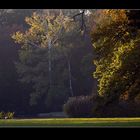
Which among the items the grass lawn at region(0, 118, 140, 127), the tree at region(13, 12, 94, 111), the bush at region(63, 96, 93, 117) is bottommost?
the bush at region(63, 96, 93, 117)

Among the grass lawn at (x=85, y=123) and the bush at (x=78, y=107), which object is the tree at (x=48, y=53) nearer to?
the bush at (x=78, y=107)

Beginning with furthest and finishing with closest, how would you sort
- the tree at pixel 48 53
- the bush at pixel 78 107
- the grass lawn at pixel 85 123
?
the tree at pixel 48 53 → the bush at pixel 78 107 → the grass lawn at pixel 85 123

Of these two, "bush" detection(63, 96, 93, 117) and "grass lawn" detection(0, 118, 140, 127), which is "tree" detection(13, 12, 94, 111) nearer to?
"bush" detection(63, 96, 93, 117)

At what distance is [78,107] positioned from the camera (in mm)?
27844

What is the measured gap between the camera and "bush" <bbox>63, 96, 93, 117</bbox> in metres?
26.9

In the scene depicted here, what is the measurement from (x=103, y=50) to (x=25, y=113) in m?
18.7

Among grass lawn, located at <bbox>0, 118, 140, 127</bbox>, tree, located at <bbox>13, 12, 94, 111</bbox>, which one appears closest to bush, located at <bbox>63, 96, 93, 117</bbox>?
tree, located at <bbox>13, 12, 94, 111</bbox>

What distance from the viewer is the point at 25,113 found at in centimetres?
3634

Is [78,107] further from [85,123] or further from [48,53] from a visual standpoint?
[85,123]

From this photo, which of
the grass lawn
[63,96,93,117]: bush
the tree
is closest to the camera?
the grass lawn

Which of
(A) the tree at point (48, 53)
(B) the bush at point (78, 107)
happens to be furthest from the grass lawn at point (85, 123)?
(A) the tree at point (48, 53)

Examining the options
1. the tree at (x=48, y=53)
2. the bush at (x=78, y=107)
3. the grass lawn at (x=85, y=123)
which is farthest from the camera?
the tree at (x=48, y=53)

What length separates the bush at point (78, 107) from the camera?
88.4 feet

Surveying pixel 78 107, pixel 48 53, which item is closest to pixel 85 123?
pixel 78 107
